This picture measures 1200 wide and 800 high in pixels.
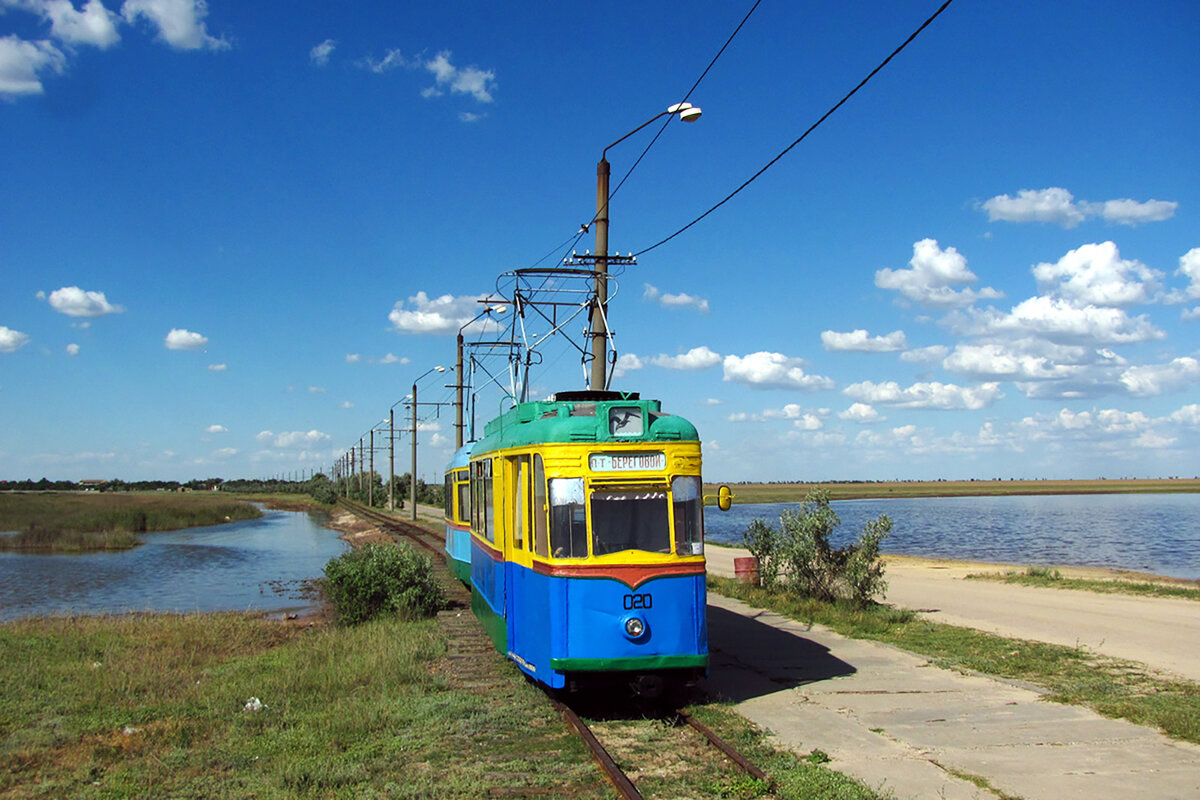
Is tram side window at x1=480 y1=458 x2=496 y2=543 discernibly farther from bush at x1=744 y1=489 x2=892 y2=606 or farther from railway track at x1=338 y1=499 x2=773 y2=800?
bush at x1=744 y1=489 x2=892 y2=606

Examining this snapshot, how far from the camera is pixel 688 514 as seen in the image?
31.4ft

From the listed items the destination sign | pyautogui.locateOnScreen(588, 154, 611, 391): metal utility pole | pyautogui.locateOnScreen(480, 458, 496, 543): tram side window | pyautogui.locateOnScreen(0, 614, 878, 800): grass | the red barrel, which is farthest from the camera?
the red barrel

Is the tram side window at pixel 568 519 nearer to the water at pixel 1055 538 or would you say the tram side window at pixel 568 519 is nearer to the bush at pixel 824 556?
the bush at pixel 824 556

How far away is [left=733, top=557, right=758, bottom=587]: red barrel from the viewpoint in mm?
21355

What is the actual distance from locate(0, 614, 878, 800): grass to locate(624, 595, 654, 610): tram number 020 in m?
1.33

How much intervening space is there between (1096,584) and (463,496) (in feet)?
61.1

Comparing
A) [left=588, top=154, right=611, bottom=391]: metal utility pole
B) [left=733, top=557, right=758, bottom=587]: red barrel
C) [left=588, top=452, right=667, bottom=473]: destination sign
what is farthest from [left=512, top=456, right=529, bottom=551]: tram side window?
[left=733, top=557, right=758, bottom=587]: red barrel

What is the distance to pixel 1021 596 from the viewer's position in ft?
76.5

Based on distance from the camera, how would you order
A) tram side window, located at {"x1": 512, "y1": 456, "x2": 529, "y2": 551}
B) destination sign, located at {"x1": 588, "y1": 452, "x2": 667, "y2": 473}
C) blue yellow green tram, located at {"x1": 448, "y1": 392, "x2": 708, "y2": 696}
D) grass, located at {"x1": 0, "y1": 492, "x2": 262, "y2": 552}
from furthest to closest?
grass, located at {"x1": 0, "y1": 492, "x2": 262, "y2": 552} → tram side window, located at {"x1": 512, "y1": 456, "x2": 529, "y2": 551} → destination sign, located at {"x1": 588, "y1": 452, "x2": 667, "y2": 473} → blue yellow green tram, located at {"x1": 448, "y1": 392, "x2": 708, "y2": 696}

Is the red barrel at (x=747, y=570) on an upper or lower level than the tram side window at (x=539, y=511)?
lower

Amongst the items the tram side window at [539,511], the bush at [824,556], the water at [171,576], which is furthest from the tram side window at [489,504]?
the water at [171,576]

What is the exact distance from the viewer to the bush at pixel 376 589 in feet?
56.8

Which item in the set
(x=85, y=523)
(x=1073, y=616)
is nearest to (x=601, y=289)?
(x=1073, y=616)

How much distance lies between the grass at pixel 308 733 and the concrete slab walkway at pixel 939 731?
25.9 inches
